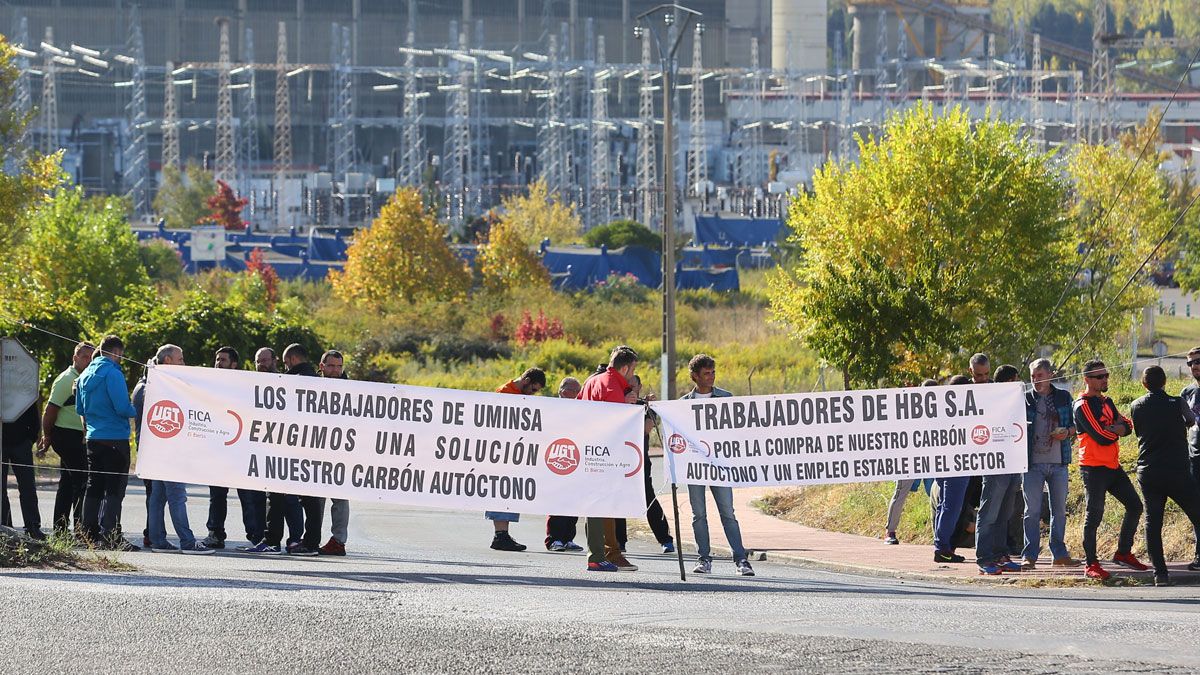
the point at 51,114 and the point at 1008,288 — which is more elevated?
the point at 51,114

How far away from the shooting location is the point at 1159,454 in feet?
43.5

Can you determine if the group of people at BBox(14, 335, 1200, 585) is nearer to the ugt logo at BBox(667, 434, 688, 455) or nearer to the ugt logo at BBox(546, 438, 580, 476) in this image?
the ugt logo at BBox(667, 434, 688, 455)

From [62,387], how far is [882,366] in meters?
12.0

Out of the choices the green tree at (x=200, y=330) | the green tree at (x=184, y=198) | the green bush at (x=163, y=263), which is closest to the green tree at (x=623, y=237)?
the green bush at (x=163, y=263)

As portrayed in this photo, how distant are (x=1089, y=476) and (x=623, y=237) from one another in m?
59.5

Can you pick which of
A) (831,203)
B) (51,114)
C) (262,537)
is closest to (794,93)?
(51,114)

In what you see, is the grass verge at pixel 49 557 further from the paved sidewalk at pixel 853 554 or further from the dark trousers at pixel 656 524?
the paved sidewalk at pixel 853 554

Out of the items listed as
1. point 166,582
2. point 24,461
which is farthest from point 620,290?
point 166,582

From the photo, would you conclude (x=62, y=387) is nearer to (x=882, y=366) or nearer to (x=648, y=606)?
(x=648, y=606)

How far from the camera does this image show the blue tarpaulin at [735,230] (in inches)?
3524

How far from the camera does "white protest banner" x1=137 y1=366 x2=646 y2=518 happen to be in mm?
13062

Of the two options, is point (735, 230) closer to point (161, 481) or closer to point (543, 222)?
point (543, 222)

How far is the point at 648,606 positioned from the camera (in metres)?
10.9

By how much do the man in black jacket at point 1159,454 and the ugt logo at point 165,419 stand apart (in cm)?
721
